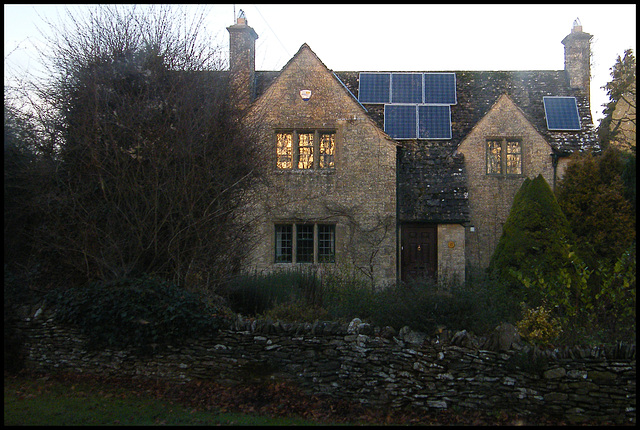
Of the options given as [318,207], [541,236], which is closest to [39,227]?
[318,207]

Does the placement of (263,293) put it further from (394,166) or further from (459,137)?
(459,137)

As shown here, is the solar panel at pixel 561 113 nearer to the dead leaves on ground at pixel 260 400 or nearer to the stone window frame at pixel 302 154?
the stone window frame at pixel 302 154

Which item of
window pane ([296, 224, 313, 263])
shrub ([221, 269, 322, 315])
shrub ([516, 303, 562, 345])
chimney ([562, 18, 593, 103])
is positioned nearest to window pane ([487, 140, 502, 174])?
chimney ([562, 18, 593, 103])

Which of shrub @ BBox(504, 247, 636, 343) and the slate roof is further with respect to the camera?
the slate roof

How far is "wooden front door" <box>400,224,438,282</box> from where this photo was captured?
756 inches

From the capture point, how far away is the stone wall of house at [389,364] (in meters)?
8.09

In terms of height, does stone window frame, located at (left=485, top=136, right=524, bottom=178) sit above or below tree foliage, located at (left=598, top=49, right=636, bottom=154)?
below

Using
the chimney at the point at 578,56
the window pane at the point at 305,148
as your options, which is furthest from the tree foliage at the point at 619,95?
the window pane at the point at 305,148

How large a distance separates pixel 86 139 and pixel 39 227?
6.13 ft

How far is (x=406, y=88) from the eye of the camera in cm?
2200

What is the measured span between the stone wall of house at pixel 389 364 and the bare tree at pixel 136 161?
1546 mm

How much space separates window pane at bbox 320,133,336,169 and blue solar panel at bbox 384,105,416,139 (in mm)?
2954

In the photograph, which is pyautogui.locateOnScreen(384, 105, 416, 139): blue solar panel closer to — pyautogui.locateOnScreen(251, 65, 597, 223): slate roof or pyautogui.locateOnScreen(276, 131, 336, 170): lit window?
pyautogui.locateOnScreen(251, 65, 597, 223): slate roof

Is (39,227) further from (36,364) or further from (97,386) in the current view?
(97,386)
